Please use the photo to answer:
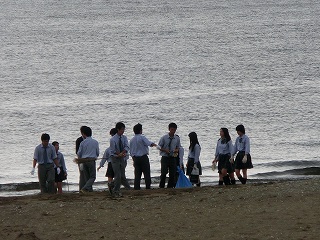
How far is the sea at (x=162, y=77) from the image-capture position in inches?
1914

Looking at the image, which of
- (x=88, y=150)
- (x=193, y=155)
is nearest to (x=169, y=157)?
(x=193, y=155)

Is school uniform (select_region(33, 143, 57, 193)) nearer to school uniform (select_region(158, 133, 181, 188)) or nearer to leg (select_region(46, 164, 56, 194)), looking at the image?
leg (select_region(46, 164, 56, 194))

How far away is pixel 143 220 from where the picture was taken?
17.2 metres

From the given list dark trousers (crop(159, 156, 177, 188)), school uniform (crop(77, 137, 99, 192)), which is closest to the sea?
dark trousers (crop(159, 156, 177, 188))

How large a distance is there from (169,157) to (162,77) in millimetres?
60218

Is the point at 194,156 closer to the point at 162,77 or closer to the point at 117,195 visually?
the point at 117,195

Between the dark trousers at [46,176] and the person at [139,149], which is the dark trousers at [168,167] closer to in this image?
the person at [139,149]

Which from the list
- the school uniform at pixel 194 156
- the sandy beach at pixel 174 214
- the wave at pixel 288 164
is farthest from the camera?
the wave at pixel 288 164

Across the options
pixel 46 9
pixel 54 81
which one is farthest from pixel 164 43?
pixel 46 9

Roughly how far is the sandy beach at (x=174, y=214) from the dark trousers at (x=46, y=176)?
879 millimetres

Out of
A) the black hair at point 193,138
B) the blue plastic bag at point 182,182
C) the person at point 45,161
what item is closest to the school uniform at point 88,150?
the person at point 45,161

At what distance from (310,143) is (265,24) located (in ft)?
243

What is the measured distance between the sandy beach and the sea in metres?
12.3

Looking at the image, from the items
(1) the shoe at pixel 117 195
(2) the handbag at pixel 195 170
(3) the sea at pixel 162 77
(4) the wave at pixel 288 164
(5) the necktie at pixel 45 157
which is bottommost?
(1) the shoe at pixel 117 195
